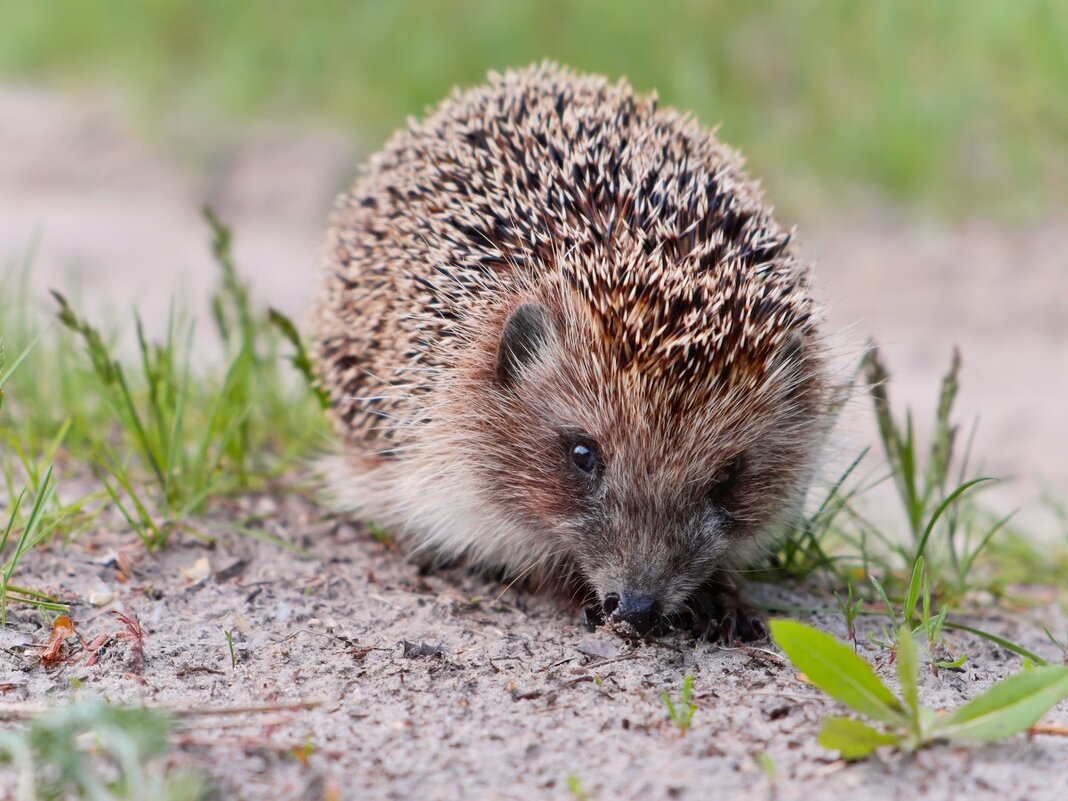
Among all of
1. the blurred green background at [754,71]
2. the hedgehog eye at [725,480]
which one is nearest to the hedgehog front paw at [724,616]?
the hedgehog eye at [725,480]

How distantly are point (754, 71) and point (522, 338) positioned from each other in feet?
20.3

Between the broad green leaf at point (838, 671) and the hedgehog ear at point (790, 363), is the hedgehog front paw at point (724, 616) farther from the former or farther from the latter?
the broad green leaf at point (838, 671)

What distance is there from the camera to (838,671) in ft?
6.98

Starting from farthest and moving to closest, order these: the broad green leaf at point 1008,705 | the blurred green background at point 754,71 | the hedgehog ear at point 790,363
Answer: the blurred green background at point 754,71
the hedgehog ear at point 790,363
the broad green leaf at point 1008,705

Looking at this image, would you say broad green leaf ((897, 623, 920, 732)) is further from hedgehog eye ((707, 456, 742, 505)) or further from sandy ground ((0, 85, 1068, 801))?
hedgehog eye ((707, 456, 742, 505))

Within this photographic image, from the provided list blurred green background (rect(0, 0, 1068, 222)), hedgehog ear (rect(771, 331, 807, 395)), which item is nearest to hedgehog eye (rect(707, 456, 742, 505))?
hedgehog ear (rect(771, 331, 807, 395))

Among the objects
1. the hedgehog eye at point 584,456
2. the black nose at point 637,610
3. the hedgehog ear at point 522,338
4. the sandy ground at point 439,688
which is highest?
the hedgehog ear at point 522,338

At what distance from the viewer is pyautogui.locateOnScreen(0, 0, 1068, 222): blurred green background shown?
7.95 metres

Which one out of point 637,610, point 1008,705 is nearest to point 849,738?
point 1008,705

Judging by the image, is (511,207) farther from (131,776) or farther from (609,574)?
(131,776)

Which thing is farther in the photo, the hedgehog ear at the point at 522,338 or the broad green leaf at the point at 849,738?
the hedgehog ear at the point at 522,338

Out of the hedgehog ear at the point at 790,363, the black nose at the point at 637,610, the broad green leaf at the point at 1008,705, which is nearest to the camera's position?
the broad green leaf at the point at 1008,705

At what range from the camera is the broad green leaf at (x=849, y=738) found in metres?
2.03

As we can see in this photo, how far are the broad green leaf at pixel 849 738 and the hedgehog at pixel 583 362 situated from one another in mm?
721
